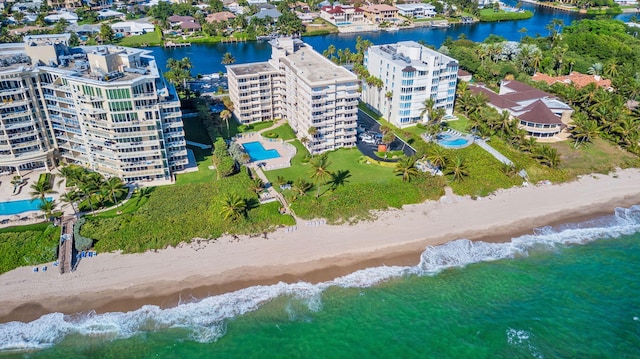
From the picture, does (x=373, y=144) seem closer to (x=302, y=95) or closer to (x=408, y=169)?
(x=408, y=169)

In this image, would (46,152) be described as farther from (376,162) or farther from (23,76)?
(376,162)

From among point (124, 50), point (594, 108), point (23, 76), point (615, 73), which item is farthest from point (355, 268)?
point (615, 73)

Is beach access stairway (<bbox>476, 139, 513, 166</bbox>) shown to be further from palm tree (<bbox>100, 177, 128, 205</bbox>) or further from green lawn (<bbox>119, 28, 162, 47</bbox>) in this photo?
green lawn (<bbox>119, 28, 162, 47</bbox>)

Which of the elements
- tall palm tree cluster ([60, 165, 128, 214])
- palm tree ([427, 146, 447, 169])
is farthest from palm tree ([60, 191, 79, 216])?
palm tree ([427, 146, 447, 169])

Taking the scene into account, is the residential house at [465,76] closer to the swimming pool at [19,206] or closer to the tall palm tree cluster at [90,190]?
the tall palm tree cluster at [90,190]

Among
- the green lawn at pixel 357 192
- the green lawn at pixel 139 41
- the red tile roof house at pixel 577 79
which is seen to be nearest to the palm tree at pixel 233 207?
the green lawn at pixel 357 192
